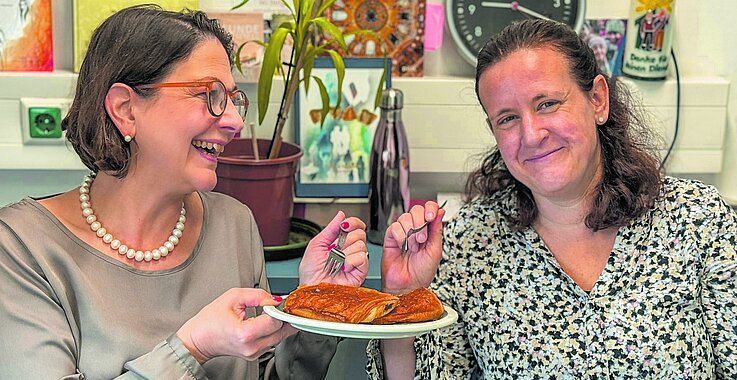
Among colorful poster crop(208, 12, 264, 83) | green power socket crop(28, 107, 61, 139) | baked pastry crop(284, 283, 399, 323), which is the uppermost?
colorful poster crop(208, 12, 264, 83)

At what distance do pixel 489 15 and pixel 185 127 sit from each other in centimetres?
104

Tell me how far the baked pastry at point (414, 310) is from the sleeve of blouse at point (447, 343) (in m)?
0.24

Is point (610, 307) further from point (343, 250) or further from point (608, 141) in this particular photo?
point (343, 250)

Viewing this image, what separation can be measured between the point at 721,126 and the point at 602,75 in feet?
2.52

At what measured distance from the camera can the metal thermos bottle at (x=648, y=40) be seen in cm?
217

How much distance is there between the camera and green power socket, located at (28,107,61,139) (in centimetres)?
214

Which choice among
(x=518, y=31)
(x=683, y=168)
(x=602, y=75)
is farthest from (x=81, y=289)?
(x=683, y=168)

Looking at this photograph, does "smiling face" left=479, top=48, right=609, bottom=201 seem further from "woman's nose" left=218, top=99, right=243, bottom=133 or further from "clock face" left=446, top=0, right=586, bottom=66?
"clock face" left=446, top=0, right=586, bottom=66

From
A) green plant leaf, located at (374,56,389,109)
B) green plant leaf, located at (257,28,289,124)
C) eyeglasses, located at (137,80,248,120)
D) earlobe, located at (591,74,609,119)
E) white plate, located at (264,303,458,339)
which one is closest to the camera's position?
white plate, located at (264,303,458,339)

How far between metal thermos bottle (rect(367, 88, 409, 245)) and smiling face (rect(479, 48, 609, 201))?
1.73 ft

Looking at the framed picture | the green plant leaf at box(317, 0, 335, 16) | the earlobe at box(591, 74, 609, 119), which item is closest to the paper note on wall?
the framed picture

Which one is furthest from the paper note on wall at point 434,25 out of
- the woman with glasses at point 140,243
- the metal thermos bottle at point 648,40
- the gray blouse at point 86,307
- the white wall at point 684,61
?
the gray blouse at point 86,307

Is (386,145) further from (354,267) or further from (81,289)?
(81,289)

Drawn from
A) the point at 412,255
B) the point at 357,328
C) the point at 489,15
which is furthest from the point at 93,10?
the point at 357,328
